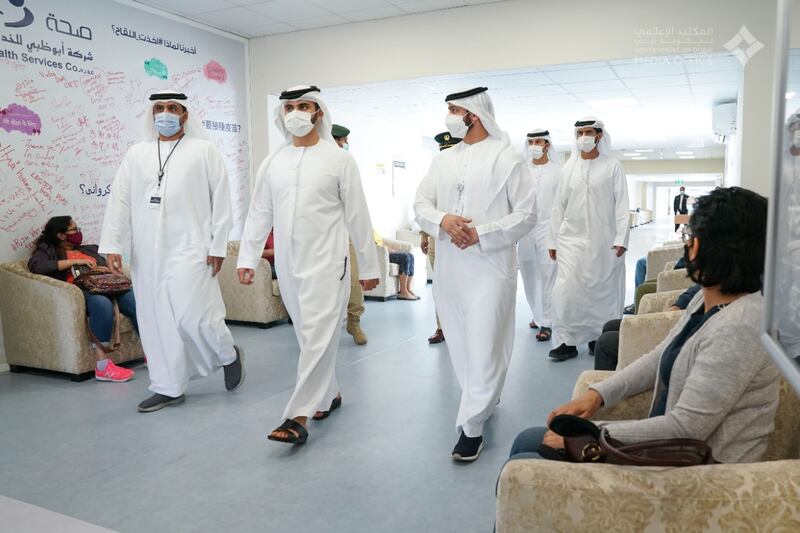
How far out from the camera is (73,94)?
5109 millimetres

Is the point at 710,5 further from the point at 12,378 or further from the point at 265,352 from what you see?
the point at 12,378

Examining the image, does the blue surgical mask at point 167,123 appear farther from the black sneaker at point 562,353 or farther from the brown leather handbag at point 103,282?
the black sneaker at point 562,353

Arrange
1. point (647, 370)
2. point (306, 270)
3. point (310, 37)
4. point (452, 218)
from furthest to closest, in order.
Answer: point (310, 37)
point (306, 270)
point (452, 218)
point (647, 370)

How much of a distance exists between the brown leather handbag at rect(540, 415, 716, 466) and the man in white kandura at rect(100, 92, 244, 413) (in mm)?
2771

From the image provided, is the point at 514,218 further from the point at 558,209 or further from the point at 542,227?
the point at 542,227

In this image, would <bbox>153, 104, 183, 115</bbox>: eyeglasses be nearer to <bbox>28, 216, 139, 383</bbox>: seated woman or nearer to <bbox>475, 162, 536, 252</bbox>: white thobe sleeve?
<bbox>28, 216, 139, 383</bbox>: seated woman

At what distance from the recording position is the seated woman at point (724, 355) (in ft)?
4.46

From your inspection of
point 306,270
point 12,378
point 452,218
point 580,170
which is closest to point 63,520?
point 306,270

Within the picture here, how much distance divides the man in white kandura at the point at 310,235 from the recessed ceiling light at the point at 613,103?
23.0 feet

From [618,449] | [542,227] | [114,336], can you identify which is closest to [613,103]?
[542,227]

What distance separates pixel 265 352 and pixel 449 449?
8.04 ft

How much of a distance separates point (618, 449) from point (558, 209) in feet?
12.5

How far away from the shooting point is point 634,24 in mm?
5348

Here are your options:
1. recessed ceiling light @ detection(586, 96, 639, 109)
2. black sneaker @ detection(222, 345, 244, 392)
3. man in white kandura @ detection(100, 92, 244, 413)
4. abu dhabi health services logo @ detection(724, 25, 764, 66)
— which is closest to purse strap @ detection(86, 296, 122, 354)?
man in white kandura @ detection(100, 92, 244, 413)
